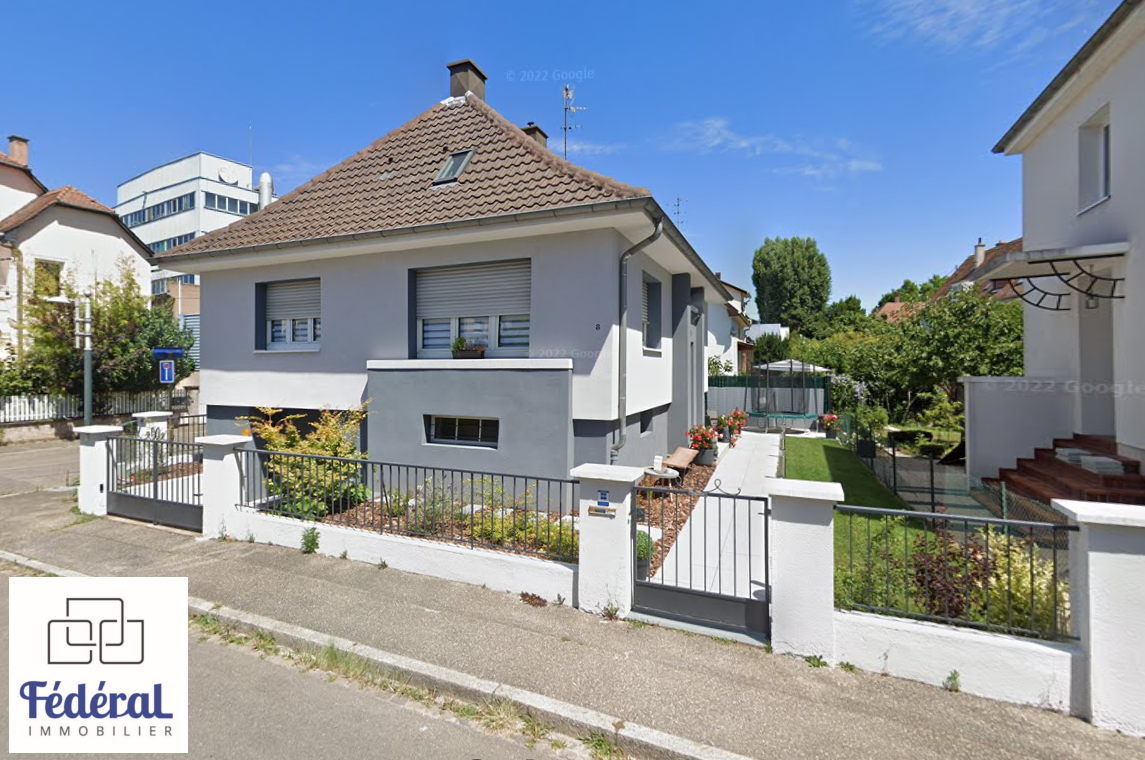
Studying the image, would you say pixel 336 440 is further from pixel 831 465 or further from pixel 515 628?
pixel 831 465

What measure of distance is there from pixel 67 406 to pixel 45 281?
494cm

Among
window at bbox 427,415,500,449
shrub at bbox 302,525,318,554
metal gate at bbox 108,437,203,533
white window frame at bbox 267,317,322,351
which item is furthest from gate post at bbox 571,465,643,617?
white window frame at bbox 267,317,322,351

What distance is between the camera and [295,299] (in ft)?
34.1

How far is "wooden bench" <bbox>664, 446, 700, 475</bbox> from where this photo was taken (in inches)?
387

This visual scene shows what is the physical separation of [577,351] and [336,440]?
3.89 m

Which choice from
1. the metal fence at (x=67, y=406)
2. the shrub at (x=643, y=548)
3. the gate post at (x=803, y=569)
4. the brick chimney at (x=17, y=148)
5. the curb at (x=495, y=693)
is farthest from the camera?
the brick chimney at (x=17, y=148)

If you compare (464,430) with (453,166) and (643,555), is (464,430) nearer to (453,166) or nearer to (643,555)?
(643,555)

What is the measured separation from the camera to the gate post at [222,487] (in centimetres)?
685

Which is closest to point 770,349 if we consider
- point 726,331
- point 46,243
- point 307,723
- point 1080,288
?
point 726,331

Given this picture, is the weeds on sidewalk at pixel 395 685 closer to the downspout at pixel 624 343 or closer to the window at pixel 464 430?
the window at pixel 464 430

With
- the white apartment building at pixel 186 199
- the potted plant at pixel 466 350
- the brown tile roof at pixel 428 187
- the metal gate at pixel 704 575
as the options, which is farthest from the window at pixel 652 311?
the white apartment building at pixel 186 199

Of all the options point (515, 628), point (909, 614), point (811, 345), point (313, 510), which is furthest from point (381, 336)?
point (811, 345)

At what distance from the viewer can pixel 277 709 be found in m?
3.57

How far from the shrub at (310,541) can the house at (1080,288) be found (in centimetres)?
940
